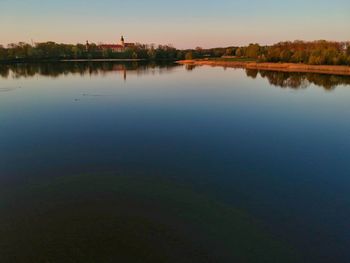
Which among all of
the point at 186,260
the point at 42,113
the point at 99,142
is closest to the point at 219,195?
the point at 186,260

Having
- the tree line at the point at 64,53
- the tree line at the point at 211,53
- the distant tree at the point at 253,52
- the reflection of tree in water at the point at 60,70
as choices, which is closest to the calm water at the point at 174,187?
the reflection of tree in water at the point at 60,70

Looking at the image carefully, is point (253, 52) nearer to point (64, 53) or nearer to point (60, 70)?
point (60, 70)

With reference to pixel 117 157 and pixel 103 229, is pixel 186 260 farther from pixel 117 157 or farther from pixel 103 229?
pixel 117 157

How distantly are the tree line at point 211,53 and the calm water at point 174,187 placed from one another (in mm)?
49908

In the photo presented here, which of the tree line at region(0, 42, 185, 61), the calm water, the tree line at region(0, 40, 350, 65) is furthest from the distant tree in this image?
the calm water

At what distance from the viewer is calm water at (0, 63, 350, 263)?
711 cm

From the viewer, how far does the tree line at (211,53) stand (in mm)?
63397

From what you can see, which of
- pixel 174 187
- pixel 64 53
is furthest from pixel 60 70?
pixel 64 53

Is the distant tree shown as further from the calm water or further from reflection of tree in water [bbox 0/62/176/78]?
the calm water

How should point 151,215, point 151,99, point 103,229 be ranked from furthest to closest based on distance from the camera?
Answer: point 151,99
point 151,215
point 103,229

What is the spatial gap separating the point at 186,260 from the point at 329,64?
66791mm

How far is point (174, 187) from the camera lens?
33.6 feet

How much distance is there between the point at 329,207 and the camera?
908 cm

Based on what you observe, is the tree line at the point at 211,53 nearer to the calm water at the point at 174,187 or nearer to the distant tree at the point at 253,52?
the distant tree at the point at 253,52
